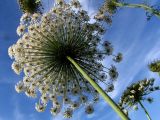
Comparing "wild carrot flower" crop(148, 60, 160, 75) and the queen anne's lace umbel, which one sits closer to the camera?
the queen anne's lace umbel

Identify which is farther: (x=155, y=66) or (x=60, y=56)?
(x=155, y=66)

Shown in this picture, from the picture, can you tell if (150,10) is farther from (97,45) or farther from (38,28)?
(38,28)

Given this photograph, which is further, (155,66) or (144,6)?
(155,66)

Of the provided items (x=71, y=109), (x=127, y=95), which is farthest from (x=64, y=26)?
(x=127, y=95)

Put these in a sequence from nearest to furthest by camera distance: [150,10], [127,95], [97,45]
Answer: [97,45] → [150,10] → [127,95]

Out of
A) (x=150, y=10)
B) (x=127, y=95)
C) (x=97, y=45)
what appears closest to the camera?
(x=97, y=45)

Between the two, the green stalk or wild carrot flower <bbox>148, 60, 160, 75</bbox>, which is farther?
wild carrot flower <bbox>148, 60, 160, 75</bbox>

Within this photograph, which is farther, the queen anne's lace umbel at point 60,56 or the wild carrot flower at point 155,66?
the wild carrot flower at point 155,66

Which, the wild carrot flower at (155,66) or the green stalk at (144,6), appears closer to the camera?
the green stalk at (144,6)
